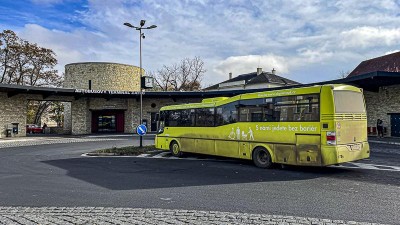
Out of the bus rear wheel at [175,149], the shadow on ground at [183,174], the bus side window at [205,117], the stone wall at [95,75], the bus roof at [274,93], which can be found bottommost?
the shadow on ground at [183,174]

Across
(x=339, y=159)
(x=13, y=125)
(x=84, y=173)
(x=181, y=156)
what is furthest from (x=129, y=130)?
(x=339, y=159)

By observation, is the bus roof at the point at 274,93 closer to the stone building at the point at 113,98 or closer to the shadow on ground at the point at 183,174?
the shadow on ground at the point at 183,174

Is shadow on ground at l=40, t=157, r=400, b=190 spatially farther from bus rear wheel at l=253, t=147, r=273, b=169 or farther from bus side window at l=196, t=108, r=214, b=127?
bus side window at l=196, t=108, r=214, b=127

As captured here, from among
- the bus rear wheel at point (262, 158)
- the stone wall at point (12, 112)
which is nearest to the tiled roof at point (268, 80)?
the stone wall at point (12, 112)

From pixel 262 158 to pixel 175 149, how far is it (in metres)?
5.50

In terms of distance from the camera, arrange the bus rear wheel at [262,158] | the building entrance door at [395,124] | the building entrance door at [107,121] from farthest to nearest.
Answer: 1. the building entrance door at [107,121]
2. the building entrance door at [395,124]
3. the bus rear wheel at [262,158]

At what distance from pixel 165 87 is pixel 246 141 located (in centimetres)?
4818

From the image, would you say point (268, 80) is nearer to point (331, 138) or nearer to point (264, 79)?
point (264, 79)

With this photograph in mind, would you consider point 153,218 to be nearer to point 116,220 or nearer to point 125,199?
point 116,220

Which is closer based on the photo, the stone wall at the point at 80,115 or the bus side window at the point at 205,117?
the bus side window at the point at 205,117

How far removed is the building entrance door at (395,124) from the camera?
24.0 m

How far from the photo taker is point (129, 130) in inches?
1410

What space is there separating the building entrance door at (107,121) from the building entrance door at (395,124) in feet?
89.1

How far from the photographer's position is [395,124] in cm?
2419
